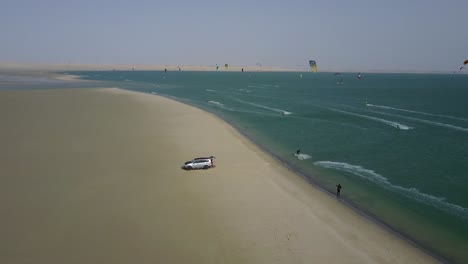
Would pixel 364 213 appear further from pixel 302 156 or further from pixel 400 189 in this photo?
pixel 302 156

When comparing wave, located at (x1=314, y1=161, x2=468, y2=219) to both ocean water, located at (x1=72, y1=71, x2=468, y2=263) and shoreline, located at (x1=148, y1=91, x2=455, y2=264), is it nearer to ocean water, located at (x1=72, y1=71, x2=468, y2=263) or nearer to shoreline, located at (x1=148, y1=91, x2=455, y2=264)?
ocean water, located at (x1=72, y1=71, x2=468, y2=263)

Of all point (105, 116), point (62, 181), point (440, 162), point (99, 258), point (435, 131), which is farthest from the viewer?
point (105, 116)

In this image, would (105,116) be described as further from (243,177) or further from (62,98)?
(243,177)

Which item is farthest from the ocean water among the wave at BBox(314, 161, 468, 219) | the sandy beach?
the sandy beach

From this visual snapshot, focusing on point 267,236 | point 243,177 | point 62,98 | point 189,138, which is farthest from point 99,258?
point 62,98

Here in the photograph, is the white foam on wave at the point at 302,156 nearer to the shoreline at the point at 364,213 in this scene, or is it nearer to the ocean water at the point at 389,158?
the ocean water at the point at 389,158

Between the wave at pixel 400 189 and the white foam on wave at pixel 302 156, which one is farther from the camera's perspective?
the white foam on wave at pixel 302 156

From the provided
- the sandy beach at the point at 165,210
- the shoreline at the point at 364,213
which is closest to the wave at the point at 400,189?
the shoreline at the point at 364,213
